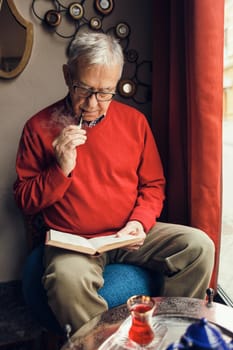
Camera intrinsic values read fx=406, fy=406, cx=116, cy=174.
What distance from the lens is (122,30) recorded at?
6.60ft

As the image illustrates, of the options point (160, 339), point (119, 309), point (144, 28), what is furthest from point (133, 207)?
point (144, 28)

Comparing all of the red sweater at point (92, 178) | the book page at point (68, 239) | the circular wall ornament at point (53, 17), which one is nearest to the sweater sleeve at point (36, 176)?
the red sweater at point (92, 178)

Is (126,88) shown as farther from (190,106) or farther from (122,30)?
(190,106)

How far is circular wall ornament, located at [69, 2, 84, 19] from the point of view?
193 centimetres

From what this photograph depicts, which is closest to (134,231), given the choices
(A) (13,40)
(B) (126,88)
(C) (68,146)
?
(C) (68,146)

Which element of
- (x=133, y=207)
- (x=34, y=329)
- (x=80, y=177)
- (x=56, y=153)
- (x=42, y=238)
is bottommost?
(x=34, y=329)

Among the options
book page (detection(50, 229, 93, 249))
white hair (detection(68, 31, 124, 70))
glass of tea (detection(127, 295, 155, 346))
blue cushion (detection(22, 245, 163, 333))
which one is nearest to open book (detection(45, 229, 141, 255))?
book page (detection(50, 229, 93, 249))

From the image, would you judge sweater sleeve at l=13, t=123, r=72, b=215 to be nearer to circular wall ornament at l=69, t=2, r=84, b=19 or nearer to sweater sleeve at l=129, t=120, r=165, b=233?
sweater sleeve at l=129, t=120, r=165, b=233

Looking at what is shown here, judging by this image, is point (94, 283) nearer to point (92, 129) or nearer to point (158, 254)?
point (158, 254)

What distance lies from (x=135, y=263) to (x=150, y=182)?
0.36 metres

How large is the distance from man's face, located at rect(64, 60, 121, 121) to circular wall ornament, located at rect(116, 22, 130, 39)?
1.76 ft

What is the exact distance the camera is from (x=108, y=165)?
64.9 inches

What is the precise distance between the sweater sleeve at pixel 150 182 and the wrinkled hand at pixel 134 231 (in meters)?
0.07

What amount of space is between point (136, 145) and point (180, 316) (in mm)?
787
